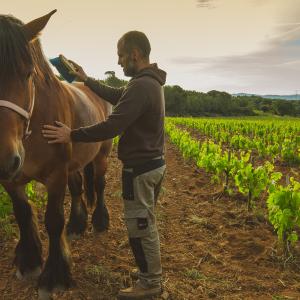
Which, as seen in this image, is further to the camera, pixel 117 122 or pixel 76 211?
pixel 76 211

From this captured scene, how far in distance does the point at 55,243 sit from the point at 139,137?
51.9 inches

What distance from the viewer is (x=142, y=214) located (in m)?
3.03

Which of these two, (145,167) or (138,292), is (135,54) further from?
(138,292)

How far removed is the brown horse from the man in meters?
0.21

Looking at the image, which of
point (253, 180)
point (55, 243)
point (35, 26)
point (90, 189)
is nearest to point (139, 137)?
point (35, 26)

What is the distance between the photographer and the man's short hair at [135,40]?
2943mm

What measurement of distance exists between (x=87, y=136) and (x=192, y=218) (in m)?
3.28

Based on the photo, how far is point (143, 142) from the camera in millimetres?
3033

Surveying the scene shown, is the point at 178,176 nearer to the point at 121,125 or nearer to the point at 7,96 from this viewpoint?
the point at 121,125

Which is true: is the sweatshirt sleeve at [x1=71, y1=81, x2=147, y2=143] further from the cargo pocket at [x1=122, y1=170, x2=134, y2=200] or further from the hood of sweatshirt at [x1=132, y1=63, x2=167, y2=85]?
the cargo pocket at [x1=122, y1=170, x2=134, y2=200]

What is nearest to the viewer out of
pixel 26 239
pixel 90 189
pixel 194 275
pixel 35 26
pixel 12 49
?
pixel 12 49

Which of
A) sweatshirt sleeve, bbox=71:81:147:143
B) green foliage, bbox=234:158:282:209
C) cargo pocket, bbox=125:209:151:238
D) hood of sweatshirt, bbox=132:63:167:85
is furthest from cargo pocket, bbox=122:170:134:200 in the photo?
green foliage, bbox=234:158:282:209

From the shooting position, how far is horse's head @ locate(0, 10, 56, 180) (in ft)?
7.55

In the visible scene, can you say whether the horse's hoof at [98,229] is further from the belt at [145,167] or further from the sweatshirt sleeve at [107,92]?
the belt at [145,167]
